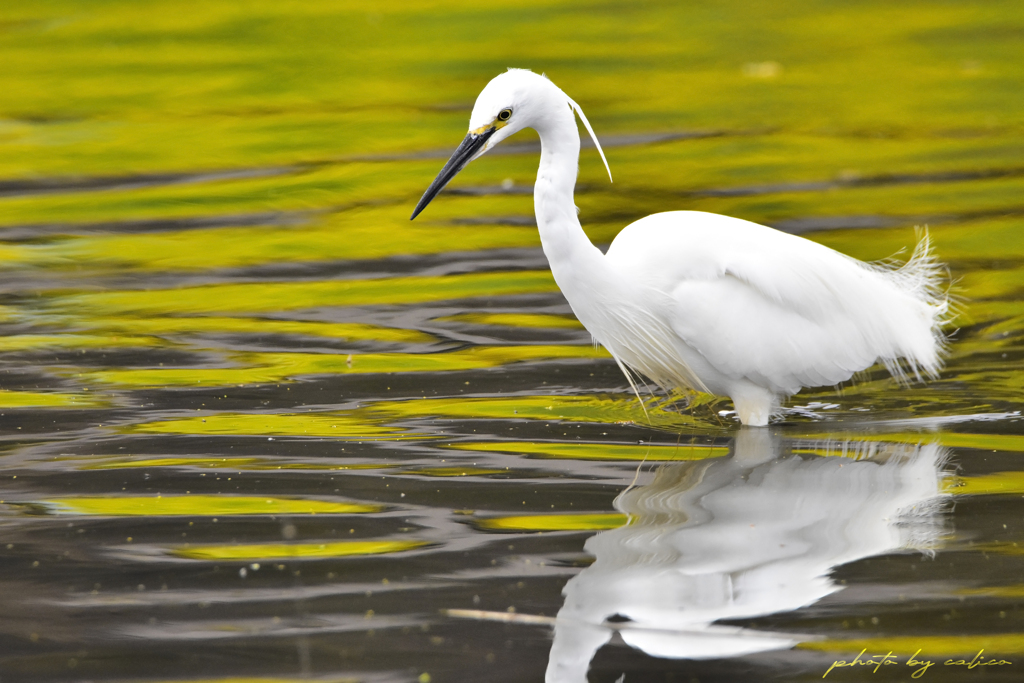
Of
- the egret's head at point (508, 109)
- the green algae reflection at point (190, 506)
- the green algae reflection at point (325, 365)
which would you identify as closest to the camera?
the green algae reflection at point (190, 506)

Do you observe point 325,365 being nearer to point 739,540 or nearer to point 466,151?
point 466,151

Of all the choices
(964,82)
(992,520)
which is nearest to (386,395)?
(992,520)

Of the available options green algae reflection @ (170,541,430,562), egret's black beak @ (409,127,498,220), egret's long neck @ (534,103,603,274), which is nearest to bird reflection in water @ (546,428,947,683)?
green algae reflection @ (170,541,430,562)

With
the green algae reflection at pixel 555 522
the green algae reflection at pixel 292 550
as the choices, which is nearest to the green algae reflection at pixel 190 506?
the green algae reflection at pixel 292 550

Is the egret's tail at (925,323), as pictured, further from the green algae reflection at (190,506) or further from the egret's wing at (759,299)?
the green algae reflection at (190,506)

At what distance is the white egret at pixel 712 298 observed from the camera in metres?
4.18

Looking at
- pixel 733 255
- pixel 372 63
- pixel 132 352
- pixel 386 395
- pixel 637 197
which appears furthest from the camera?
pixel 372 63

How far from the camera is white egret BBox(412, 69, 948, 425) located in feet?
13.7

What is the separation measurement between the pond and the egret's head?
1.06 meters

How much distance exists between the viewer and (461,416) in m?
4.59

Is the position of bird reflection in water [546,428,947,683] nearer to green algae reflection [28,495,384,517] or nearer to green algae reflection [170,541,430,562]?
green algae reflection [170,541,430,562]

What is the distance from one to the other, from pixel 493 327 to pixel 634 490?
1.95 metres

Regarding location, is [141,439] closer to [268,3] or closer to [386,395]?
[386,395]

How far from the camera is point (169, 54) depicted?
12.4 m
